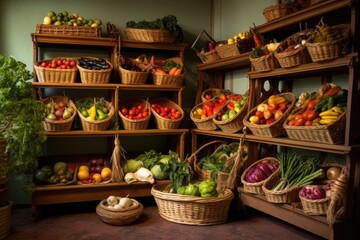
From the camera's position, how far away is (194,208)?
345 centimetres

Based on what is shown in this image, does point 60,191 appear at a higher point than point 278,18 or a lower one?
lower

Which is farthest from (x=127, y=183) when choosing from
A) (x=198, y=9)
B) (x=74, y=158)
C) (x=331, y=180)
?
(x=198, y=9)

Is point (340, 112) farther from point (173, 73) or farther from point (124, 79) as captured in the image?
point (124, 79)

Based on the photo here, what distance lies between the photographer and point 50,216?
3822 millimetres

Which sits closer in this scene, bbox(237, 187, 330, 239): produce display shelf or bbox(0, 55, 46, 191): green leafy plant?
bbox(237, 187, 330, 239): produce display shelf

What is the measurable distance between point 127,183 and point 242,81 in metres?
1.87

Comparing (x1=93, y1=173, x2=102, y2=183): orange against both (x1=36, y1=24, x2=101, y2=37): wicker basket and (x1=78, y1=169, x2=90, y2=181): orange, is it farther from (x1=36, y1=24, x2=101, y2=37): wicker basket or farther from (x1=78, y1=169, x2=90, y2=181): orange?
(x1=36, y1=24, x2=101, y2=37): wicker basket

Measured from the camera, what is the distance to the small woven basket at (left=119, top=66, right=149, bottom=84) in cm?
419

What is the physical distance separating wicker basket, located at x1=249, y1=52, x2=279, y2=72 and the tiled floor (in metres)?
1.49

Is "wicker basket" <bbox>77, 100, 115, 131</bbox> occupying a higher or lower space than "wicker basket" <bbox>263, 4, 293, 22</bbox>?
lower

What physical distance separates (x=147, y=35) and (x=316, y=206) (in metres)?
2.64

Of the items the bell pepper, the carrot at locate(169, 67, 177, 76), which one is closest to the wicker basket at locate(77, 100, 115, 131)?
the carrot at locate(169, 67, 177, 76)

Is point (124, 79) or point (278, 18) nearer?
point (278, 18)

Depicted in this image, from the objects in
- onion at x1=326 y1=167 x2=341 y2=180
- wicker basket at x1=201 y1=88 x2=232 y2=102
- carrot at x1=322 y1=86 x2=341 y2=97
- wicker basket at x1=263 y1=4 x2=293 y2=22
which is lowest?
onion at x1=326 y1=167 x2=341 y2=180
